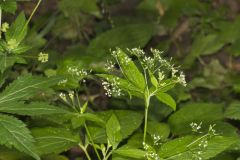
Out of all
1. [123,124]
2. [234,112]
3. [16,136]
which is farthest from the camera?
[123,124]

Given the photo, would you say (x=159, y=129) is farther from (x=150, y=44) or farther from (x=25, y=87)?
(x=150, y=44)

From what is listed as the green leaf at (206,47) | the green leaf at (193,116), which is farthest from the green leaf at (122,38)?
the green leaf at (193,116)

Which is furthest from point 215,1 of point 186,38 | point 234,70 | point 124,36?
point 124,36

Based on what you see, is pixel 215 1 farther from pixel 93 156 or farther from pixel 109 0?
pixel 93 156

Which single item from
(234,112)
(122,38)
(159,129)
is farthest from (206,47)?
(234,112)

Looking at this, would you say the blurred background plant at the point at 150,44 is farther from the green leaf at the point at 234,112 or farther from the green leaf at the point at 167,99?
the green leaf at the point at 167,99

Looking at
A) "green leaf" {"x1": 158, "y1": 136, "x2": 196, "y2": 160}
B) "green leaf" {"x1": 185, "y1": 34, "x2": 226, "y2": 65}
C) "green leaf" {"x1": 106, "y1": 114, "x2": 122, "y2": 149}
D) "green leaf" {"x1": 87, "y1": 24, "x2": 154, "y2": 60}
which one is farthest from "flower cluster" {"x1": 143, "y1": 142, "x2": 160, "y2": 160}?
"green leaf" {"x1": 185, "y1": 34, "x2": 226, "y2": 65}
